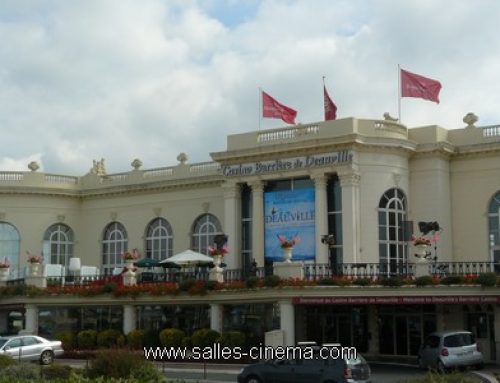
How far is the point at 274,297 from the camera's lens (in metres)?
36.1

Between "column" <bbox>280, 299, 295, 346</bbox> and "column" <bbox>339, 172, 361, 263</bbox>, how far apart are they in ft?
18.5

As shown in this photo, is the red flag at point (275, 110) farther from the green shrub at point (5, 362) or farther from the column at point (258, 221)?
the green shrub at point (5, 362)

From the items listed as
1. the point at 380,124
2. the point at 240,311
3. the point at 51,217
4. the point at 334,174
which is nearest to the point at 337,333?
the point at 240,311

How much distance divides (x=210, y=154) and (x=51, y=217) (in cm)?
1430

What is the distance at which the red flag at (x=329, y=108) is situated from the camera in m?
44.8

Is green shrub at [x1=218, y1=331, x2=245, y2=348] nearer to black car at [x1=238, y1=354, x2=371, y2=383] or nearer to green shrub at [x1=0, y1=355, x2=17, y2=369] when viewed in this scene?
black car at [x1=238, y1=354, x2=371, y2=383]

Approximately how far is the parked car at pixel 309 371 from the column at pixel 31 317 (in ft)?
65.5

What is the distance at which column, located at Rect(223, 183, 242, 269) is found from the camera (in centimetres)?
4431

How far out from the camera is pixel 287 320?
35.7m

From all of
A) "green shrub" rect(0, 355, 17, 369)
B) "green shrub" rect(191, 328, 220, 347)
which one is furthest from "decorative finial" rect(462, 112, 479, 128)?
"green shrub" rect(0, 355, 17, 369)

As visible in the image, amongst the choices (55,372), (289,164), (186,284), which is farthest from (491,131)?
(55,372)

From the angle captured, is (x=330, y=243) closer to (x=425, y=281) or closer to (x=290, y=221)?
(x=290, y=221)

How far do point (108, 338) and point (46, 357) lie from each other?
13.8 ft

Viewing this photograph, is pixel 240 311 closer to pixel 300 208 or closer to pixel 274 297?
pixel 274 297
